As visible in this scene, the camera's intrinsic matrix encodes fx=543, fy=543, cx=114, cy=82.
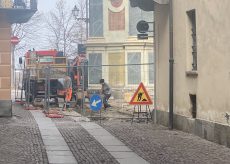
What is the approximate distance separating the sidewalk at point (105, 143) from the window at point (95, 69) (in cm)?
1529

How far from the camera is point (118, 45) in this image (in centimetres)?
3262

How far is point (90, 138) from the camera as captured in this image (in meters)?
13.7

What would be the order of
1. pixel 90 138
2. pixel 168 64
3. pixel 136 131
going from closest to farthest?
pixel 90 138 → pixel 136 131 → pixel 168 64

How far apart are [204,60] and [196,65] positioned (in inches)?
37.5

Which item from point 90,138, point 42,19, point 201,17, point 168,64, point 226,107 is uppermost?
point 42,19

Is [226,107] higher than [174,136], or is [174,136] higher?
[226,107]

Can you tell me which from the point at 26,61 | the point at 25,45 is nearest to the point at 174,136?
the point at 26,61

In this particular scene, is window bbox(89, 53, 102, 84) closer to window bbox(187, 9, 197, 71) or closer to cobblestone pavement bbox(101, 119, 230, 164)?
cobblestone pavement bbox(101, 119, 230, 164)

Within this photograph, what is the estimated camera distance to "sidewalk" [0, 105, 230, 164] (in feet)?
34.1

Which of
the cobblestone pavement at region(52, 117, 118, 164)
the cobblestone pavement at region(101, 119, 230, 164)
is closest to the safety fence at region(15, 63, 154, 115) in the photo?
the cobblestone pavement at region(52, 117, 118, 164)

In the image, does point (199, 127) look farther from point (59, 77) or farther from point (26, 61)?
point (26, 61)

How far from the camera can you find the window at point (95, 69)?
32625mm

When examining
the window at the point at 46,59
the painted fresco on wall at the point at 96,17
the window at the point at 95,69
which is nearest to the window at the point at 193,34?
the window at the point at 46,59

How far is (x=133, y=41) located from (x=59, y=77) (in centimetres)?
636
